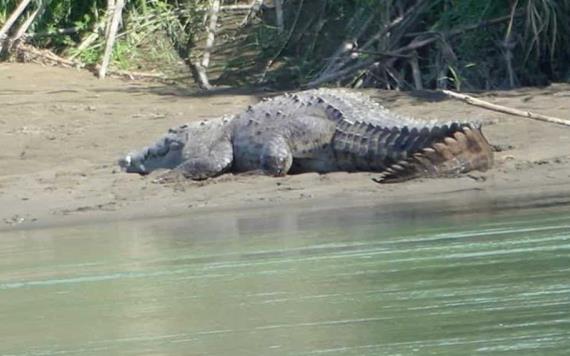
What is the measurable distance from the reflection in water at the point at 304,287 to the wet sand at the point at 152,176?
4.16 ft

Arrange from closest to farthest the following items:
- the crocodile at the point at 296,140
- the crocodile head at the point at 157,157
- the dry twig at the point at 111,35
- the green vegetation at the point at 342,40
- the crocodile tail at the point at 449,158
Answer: the crocodile tail at the point at 449,158, the crocodile at the point at 296,140, the crocodile head at the point at 157,157, the green vegetation at the point at 342,40, the dry twig at the point at 111,35

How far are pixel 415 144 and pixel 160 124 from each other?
3239 millimetres

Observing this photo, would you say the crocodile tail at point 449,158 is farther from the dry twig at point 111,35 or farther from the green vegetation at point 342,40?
the dry twig at point 111,35

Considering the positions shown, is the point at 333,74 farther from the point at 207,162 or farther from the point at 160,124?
the point at 207,162

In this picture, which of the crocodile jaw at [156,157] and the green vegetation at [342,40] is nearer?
the crocodile jaw at [156,157]

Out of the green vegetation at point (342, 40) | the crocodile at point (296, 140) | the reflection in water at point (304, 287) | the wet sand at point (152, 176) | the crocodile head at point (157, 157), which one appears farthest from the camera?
the green vegetation at point (342, 40)

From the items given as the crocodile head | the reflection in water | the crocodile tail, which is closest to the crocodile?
the crocodile head

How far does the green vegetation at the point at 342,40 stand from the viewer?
15.3 metres

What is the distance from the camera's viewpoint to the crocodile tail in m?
10.8

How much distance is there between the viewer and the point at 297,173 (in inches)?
472

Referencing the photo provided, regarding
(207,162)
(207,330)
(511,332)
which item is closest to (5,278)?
(207,330)

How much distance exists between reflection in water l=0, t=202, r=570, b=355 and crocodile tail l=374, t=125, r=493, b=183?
1.64m

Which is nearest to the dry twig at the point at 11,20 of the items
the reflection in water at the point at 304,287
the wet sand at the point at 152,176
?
the wet sand at the point at 152,176

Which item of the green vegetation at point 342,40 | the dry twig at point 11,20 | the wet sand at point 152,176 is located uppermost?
the dry twig at point 11,20
